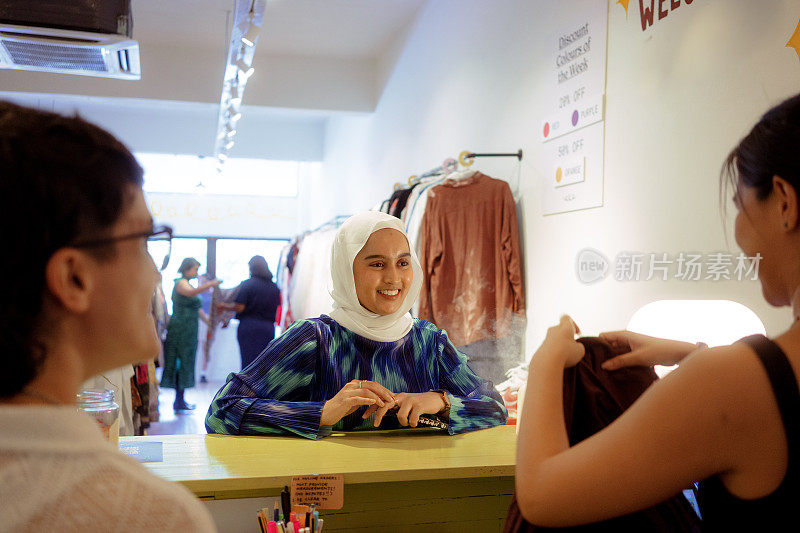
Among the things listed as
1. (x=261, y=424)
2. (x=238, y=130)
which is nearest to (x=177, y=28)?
(x=238, y=130)

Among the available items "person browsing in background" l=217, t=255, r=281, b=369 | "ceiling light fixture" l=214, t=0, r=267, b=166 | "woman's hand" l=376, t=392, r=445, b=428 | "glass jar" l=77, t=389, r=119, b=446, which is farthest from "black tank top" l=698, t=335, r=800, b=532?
"person browsing in background" l=217, t=255, r=281, b=369

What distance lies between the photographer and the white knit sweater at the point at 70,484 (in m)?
0.60

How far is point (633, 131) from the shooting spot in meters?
2.82

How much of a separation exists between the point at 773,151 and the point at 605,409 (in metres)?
0.49

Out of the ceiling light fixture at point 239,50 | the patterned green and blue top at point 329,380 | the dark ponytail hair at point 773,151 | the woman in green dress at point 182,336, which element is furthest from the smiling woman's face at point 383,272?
the woman in green dress at point 182,336

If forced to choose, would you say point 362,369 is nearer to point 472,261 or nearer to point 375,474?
point 375,474

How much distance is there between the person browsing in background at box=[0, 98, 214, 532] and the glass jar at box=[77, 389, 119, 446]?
3.14 ft

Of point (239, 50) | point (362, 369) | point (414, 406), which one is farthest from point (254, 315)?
point (414, 406)

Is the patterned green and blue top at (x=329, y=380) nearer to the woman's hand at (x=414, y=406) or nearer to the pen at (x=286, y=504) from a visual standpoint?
the woman's hand at (x=414, y=406)

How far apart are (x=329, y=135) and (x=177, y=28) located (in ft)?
10.3

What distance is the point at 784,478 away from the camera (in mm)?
845

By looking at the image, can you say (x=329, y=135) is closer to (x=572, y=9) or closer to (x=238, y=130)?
(x=238, y=130)

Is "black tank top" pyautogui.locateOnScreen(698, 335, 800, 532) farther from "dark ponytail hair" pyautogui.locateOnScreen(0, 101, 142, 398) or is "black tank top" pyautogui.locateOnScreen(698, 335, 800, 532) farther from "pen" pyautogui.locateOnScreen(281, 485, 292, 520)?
"pen" pyautogui.locateOnScreen(281, 485, 292, 520)

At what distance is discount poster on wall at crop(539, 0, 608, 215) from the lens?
3.09 metres
